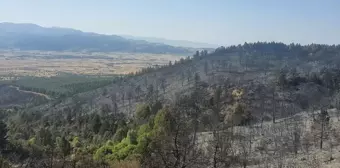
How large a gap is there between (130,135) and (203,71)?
11703 centimetres

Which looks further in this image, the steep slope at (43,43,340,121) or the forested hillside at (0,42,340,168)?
the steep slope at (43,43,340,121)

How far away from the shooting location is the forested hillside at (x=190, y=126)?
1350 inches

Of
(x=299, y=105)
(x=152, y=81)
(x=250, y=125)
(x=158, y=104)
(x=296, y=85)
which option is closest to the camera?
(x=250, y=125)

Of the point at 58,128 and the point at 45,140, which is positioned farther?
the point at 58,128

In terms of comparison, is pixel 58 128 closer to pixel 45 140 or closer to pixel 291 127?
pixel 45 140

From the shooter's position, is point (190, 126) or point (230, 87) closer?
point (190, 126)

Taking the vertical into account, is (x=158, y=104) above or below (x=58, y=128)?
above

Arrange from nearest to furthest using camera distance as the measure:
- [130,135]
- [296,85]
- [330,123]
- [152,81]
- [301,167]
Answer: [301,167], [130,135], [330,123], [296,85], [152,81]

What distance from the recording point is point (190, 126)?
94.9 ft

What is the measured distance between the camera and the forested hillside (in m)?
34.3

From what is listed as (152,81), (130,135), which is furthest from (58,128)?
(152,81)

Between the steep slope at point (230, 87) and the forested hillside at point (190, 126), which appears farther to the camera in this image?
the steep slope at point (230, 87)

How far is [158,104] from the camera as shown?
304ft

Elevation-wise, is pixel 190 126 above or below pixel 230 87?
above
